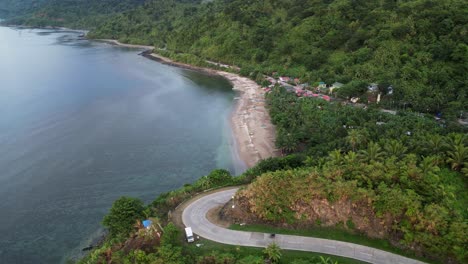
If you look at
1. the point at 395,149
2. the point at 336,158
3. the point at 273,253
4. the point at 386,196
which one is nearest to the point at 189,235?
the point at 273,253

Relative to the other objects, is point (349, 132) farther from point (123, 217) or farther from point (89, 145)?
point (89, 145)

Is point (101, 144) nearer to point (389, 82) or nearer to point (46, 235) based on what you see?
point (46, 235)

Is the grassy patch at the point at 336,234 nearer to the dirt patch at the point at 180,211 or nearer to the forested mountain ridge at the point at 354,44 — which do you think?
the dirt patch at the point at 180,211

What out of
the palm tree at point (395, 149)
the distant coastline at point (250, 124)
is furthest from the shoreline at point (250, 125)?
the palm tree at point (395, 149)

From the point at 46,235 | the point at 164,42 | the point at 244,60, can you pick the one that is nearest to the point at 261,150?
the point at 46,235

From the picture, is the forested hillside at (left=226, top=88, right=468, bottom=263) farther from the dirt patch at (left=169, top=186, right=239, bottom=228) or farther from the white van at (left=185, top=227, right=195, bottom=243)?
the dirt patch at (left=169, top=186, right=239, bottom=228)
